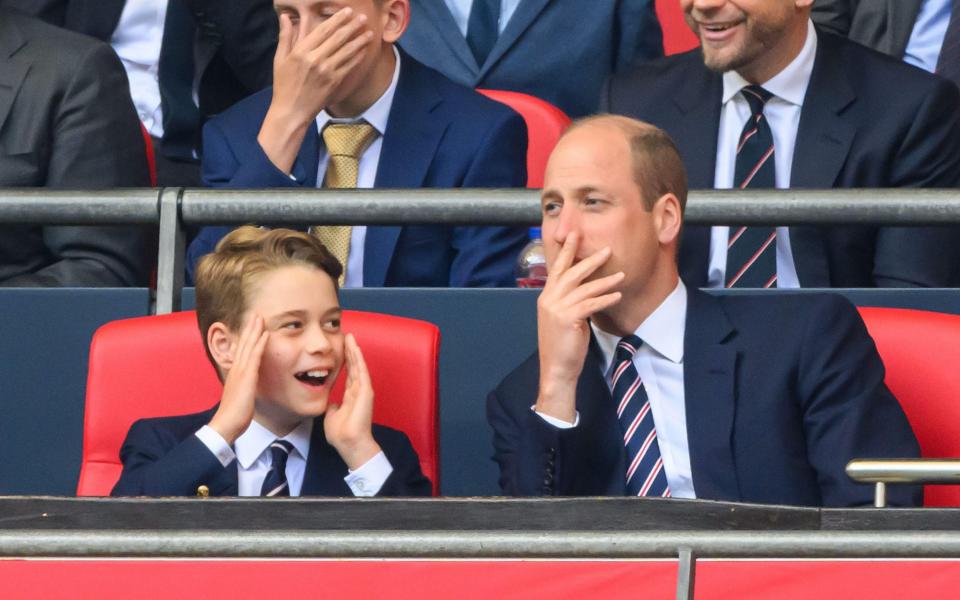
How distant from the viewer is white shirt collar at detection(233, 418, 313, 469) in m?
2.95

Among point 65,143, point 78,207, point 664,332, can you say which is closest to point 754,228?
point 664,332

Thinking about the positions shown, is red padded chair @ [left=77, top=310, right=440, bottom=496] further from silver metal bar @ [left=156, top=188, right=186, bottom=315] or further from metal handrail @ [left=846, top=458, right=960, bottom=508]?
metal handrail @ [left=846, top=458, right=960, bottom=508]

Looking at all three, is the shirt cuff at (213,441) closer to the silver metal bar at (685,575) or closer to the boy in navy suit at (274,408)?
the boy in navy suit at (274,408)

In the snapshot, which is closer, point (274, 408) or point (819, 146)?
point (274, 408)

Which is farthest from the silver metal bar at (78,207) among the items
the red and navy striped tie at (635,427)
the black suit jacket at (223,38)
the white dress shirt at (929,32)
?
the white dress shirt at (929,32)

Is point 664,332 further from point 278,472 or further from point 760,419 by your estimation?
point 278,472

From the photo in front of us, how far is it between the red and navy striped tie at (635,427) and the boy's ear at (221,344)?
61 cm

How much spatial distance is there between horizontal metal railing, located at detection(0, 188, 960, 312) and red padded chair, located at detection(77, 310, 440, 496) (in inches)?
10.2

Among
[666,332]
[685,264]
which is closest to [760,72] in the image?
[685,264]

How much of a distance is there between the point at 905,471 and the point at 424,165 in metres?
2.07

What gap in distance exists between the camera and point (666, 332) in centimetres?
289

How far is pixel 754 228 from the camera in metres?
3.62

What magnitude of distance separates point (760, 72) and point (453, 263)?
2.58ft

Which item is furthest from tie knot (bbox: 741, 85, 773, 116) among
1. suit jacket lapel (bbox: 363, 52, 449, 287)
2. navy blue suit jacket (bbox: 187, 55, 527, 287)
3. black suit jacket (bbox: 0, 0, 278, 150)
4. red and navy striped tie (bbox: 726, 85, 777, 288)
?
black suit jacket (bbox: 0, 0, 278, 150)
